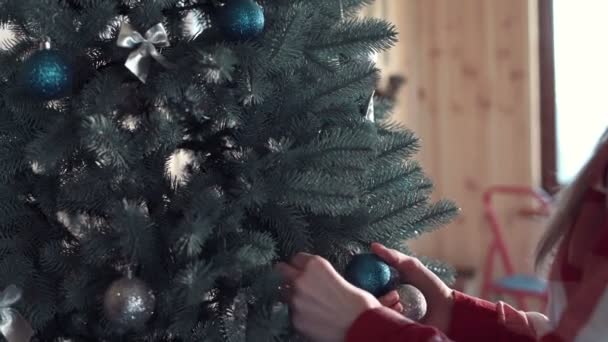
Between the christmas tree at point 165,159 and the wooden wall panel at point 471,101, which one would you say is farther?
the wooden wall panel at point 471,101

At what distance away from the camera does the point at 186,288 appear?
60 cm

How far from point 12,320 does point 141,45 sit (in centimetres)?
29

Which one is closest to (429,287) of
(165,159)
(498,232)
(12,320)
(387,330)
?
(387,330)

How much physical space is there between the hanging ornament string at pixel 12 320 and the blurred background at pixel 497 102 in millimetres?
1991

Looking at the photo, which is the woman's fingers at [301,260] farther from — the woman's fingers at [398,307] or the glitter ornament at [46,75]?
the glitter ornament at [46,75]

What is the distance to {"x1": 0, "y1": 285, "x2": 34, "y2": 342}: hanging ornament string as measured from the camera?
2.07 ft

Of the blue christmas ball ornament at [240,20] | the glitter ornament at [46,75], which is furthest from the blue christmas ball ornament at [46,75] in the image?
the blue christmas ball ornament at [240,20]

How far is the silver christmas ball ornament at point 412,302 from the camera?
771 millimetres

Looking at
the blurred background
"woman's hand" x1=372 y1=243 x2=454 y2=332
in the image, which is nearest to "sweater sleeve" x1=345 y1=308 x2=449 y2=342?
"woman's hand" x1=372 y1=243 x2=454 y2=332

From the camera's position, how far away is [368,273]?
73 centimetres

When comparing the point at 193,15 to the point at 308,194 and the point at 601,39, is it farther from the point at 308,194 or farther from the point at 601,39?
the point at 601,39

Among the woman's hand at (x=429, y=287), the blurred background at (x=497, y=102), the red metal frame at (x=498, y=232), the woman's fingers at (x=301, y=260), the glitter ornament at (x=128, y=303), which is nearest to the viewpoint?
the glitter ornament at (x=128, y=303)

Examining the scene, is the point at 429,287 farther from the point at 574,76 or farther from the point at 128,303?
the point at 574,76

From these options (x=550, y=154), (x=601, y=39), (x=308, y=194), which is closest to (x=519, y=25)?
(x=601, y=39)
